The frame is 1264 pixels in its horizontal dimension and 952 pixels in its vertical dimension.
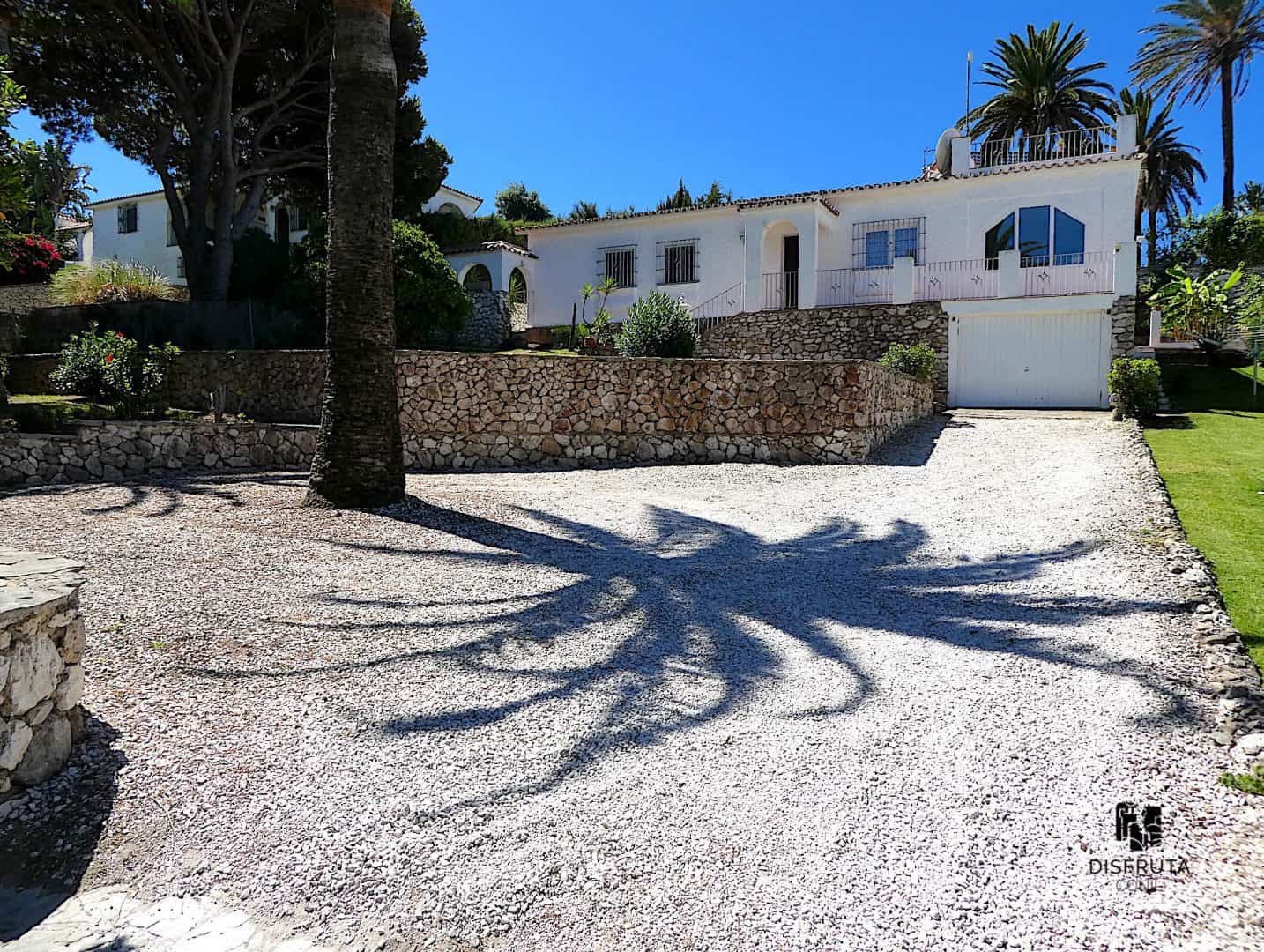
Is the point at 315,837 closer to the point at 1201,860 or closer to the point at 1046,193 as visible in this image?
the point at 1201,860

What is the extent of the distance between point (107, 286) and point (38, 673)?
58.1 ft

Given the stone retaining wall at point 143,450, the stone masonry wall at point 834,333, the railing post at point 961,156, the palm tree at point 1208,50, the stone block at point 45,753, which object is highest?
the palm tree at point 1208,50

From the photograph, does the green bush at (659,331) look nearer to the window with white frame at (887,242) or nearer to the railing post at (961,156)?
the window with white frame at (887,242)

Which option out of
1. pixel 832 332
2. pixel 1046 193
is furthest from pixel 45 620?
pixel 1046 193

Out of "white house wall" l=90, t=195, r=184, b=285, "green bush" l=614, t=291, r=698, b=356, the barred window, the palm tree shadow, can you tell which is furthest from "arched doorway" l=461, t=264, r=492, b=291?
the palm tree shadow

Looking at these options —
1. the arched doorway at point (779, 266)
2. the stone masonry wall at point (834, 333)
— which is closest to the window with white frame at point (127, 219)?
the stone masonry wall at point (834, 333)

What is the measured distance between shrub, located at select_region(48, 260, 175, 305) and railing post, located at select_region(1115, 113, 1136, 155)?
23623 mm

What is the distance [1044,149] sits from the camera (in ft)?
77.6

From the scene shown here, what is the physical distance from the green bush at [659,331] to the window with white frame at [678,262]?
28.7 feet

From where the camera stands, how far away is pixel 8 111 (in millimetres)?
8562

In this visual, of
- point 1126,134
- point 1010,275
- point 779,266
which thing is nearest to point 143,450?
point 779,266

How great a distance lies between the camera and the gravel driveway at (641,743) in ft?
9.21

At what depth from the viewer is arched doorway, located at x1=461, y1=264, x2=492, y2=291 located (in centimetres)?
2608

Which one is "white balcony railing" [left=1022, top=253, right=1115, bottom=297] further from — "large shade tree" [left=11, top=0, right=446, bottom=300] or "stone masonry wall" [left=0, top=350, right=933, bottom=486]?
"large shade tree" [left=11, top=0, right=446, bottom=300]
